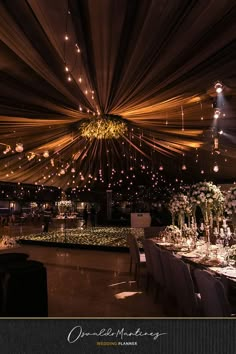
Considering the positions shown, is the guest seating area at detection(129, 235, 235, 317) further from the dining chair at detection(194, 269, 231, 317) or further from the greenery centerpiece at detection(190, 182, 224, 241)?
the greenery centerpiece at detection(190, 182, 224, 241)

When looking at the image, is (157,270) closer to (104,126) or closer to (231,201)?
(231,201)

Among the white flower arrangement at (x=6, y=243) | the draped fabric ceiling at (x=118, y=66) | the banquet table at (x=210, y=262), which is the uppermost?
the draped fabric ceiling at (x=118, y=66)

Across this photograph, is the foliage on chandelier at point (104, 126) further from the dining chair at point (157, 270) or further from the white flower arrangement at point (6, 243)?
the white flower arrangement at point (6, 243)

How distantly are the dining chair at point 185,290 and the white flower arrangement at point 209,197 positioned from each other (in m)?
1.77

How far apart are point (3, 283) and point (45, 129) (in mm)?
4102

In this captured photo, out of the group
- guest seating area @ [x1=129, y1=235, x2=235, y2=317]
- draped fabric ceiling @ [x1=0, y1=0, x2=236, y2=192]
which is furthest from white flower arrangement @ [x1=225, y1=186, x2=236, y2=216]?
draped fabric ceiling @ [x1=0, y1=0, x2=236, y2=192]

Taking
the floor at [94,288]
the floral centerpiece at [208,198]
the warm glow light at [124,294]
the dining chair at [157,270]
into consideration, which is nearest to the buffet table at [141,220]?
the floor at [94,288]

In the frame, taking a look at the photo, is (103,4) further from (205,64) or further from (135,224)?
(135,224)

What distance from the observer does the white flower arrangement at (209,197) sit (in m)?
4.83

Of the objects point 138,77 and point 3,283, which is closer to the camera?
point 3,283

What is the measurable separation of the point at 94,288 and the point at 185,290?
7.50ft

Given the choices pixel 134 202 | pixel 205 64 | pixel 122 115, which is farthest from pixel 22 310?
pixel 134 202

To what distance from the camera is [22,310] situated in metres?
2.79
